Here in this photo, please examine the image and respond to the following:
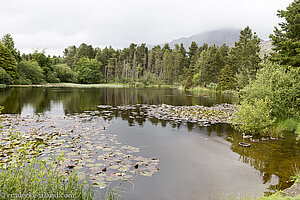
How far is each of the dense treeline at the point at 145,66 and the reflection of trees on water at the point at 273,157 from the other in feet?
84.9

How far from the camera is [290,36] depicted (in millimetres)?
17188

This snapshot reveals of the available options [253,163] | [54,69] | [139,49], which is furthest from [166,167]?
[139,49]

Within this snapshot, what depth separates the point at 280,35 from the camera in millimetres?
17922

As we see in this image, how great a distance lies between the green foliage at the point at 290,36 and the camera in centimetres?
1594

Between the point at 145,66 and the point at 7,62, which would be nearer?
the point at 7,62

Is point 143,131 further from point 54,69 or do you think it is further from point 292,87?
point 54,69

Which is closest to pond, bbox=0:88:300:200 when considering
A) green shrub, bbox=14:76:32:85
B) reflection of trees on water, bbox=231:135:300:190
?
reflection of trees on water, bbox=231:135:300:190

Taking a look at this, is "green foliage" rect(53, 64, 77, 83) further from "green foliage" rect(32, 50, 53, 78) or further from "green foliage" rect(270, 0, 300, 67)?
"green foliage" rect(270, 0, 300, 67)

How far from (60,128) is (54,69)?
7194 centimetres

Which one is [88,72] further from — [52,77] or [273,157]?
[273,157]

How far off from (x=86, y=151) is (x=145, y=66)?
98675 mm

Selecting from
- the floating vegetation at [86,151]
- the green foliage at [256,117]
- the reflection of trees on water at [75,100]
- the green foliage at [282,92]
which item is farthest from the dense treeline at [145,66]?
the floating vegetation at [86,151]

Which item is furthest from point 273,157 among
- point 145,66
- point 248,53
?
point 145,66

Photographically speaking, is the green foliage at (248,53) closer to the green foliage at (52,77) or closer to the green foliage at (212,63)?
the green foliage at (212,63)
